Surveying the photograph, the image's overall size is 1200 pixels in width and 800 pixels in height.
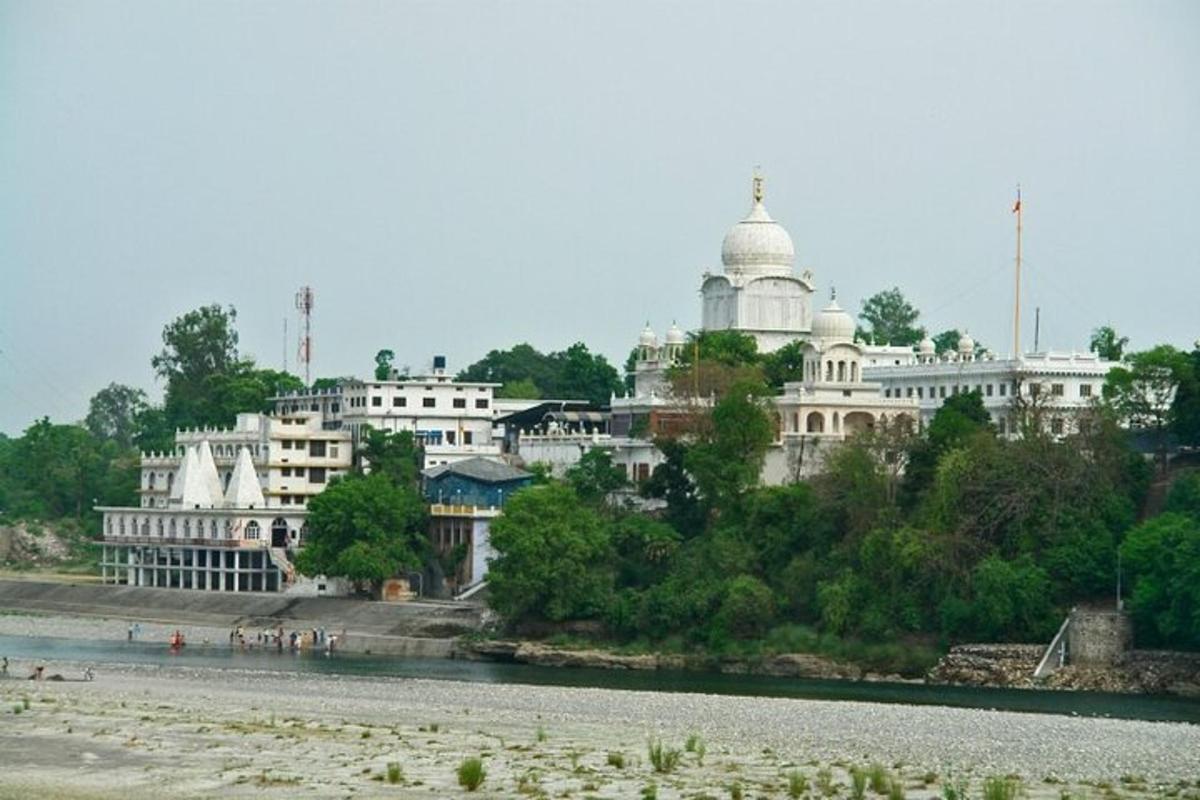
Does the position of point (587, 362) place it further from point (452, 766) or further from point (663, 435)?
point (452, 766)

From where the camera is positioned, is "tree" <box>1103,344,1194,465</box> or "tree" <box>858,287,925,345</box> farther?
"tree" <box>858,287,925,345</box>

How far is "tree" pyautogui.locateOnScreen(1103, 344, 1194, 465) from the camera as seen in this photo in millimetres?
83938

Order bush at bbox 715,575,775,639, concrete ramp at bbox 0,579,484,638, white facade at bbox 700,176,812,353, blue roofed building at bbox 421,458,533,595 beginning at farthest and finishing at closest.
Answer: white facade at bbox 700,176,812,353 < blue roofed building at bbox 421,458,533,595 < concrete ramp at bbox 0,579,484,638 < bush at bbox 715,575,775,639

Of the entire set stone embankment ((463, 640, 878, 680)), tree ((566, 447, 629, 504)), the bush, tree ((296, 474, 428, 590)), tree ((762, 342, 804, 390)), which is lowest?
stone embankment ((463, 640, 878, 680))

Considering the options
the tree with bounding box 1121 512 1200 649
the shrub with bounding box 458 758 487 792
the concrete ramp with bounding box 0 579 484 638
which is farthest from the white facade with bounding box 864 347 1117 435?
the shrub with bounding box 458 758 487 792

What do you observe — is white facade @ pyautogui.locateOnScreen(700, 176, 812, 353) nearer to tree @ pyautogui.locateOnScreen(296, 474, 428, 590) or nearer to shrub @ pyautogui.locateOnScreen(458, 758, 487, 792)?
tree @ pyautogui.locateOnScreen(296, 474, 428, 590)

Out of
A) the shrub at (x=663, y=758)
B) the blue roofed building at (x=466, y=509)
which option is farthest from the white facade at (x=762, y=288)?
the shrub at (x=663, y=758)

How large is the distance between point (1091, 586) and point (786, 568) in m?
10.4

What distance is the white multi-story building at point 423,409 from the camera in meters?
108

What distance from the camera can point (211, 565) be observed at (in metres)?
104

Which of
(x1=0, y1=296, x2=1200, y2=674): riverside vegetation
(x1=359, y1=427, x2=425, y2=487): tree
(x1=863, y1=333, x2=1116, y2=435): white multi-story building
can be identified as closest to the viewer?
(x1=0, y1=296, x2=1200, y2=674): riverside vegetation

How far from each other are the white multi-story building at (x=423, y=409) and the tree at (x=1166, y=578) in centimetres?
4021

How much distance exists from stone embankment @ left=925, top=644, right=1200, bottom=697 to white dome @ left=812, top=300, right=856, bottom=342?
22276mm

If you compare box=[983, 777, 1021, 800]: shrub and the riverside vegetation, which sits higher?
the riverside vegetation
